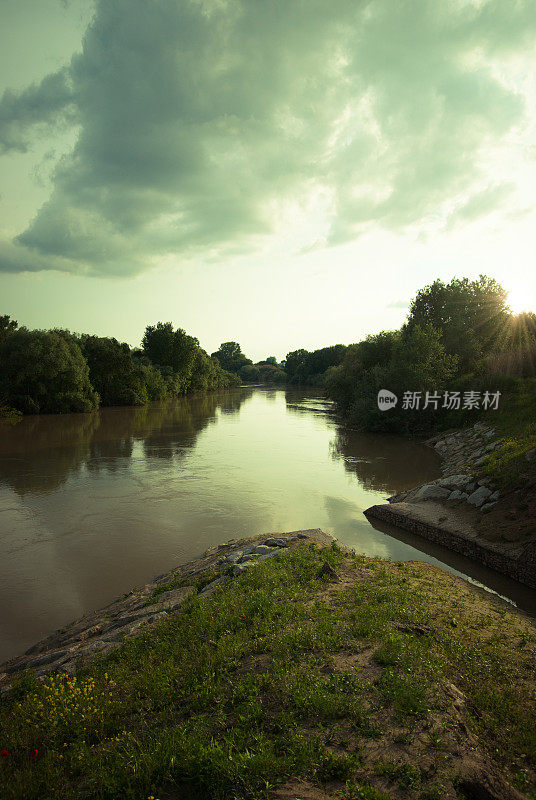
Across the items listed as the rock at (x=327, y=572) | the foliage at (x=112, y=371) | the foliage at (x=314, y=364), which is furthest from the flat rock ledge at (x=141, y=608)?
the foliage at (x=314, y=364)

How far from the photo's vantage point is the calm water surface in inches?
480

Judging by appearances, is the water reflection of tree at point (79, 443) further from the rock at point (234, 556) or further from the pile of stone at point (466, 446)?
the pile of stone at point (466, 446)

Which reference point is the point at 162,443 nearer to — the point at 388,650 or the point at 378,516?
the point at 378,516

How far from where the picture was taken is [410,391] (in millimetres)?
40750

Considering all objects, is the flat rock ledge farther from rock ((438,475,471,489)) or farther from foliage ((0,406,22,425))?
foliage ((0,406,22,425))

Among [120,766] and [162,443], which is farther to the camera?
[162,443]

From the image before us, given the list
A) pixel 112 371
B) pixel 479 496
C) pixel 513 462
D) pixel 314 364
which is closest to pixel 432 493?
pixel 479 496

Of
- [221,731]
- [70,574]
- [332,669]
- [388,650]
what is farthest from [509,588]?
[70,574]

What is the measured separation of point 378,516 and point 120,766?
50.0 ft

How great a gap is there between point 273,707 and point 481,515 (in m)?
13.1

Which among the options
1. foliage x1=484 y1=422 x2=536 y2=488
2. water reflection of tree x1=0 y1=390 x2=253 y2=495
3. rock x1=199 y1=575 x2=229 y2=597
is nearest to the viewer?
rock x1=199 y1=575 x2=229 y2=597
